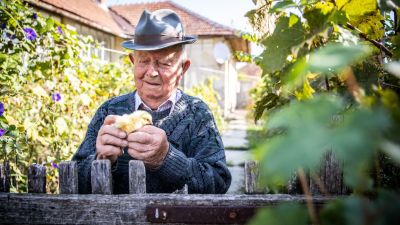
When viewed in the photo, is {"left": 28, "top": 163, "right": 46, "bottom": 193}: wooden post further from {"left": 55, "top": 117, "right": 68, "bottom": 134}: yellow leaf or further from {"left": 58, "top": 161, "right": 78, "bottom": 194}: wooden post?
{"left": 55, "top": 117, "right": 68, "bottom": 134}: yellow leaf

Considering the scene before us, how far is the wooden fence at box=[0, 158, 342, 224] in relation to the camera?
1.18 metres

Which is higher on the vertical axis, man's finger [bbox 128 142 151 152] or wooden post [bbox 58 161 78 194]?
man's finger [bbox 128 142 151 152]

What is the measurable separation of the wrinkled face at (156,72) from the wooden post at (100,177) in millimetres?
785

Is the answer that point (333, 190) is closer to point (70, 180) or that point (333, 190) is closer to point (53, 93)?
point (70, 180)

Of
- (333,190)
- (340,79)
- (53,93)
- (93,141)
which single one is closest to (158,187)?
(93,141)

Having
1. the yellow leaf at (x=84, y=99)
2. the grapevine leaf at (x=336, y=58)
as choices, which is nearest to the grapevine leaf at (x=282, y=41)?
the grapevine leaf at (x=336, y=58)

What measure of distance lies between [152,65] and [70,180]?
88cm

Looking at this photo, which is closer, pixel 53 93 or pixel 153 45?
pixel 153 45

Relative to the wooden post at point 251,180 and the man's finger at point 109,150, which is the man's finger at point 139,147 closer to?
the man's finger at point 109,150

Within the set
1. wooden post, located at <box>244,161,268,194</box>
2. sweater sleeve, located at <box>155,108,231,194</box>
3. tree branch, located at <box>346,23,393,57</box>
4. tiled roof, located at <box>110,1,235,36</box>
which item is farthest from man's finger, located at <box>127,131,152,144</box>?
tiled roof, located at <box>110,1,235,36</box>

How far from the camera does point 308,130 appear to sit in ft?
1.28

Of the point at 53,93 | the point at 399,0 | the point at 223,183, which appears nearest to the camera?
the point at 399,0

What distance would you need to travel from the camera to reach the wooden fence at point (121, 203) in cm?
118

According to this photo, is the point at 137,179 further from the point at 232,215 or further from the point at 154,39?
the point at 154,39
